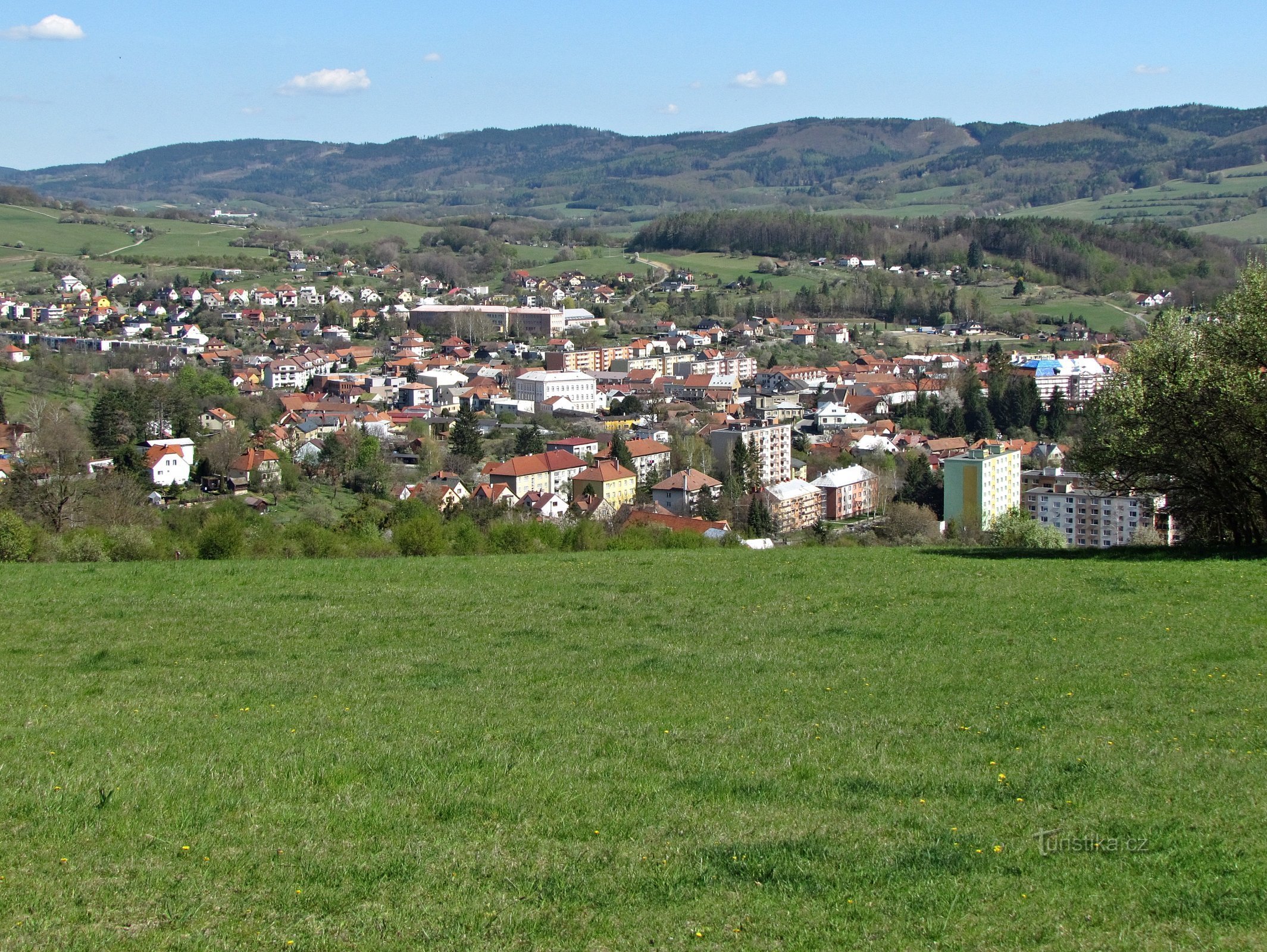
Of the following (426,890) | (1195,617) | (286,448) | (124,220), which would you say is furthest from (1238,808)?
(124,220)

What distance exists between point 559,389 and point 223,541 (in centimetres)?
4834

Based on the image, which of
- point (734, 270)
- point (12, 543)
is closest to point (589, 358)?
point (734, 270)

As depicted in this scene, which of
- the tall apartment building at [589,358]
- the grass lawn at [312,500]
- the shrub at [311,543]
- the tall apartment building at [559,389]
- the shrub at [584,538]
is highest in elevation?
the tall apartment building at [589,358]

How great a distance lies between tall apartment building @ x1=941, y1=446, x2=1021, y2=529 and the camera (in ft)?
141

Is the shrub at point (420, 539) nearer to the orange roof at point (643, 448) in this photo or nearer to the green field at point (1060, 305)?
the orange roof at point (643, 448)

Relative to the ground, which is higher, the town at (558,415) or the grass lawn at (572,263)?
the grass lawn at (572,263)

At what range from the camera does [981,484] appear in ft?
142

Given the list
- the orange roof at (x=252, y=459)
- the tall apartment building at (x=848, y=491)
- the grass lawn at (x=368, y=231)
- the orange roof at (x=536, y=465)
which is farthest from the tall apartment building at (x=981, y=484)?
the grass lawn at (x=368, y=231)

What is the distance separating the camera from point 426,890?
446 cm

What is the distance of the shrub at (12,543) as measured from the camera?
16.8 m

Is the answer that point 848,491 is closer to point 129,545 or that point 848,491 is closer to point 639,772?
point 129,545

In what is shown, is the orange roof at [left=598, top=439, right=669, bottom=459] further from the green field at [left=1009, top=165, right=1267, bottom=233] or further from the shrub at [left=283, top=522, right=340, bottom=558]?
the green field at [left=1009, top=165, right=1267, bottom=233]

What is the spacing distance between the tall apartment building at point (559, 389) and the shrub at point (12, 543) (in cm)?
4806

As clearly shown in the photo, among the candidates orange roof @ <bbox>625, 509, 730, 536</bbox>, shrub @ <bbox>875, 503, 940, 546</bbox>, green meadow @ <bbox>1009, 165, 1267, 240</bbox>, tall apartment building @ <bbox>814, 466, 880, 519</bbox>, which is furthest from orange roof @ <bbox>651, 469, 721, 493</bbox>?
green meadow @ <bbox>1009, 165, 1267, 240</bbox>
